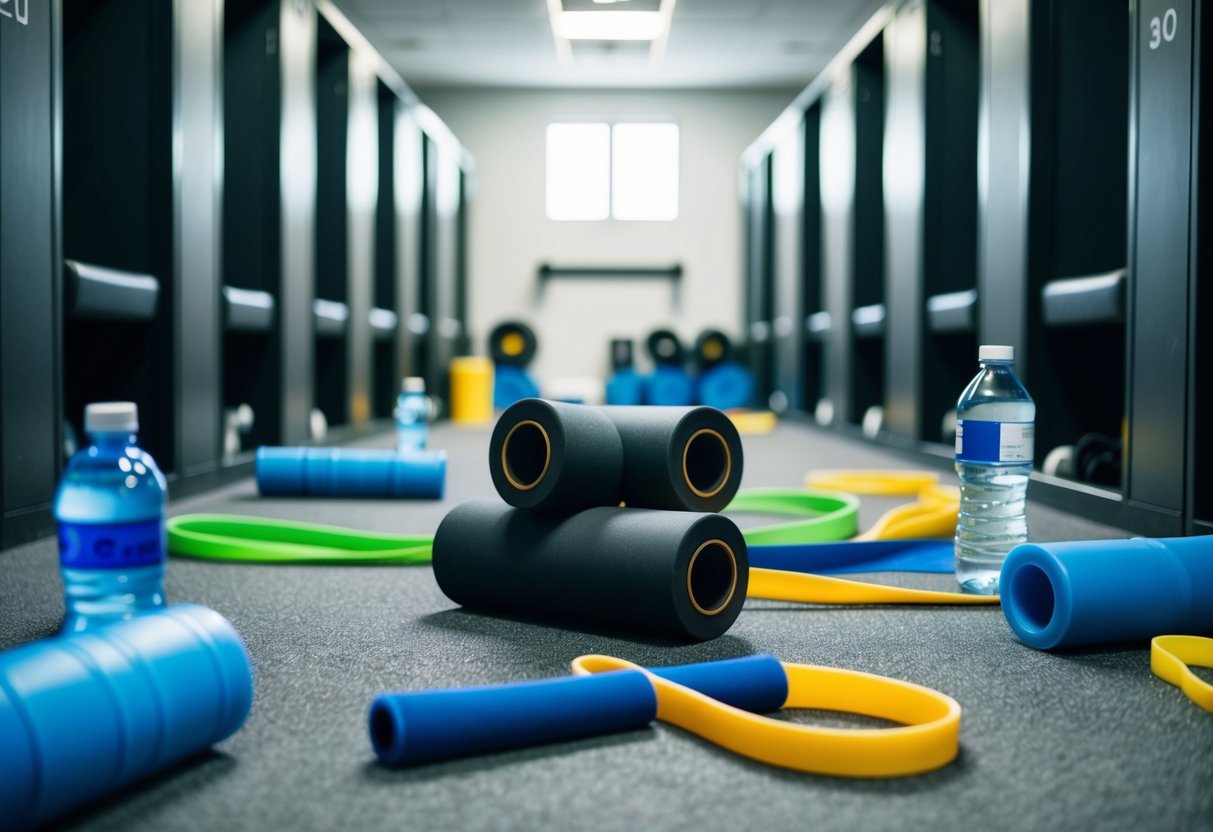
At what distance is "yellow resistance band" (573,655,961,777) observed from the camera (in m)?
0.91

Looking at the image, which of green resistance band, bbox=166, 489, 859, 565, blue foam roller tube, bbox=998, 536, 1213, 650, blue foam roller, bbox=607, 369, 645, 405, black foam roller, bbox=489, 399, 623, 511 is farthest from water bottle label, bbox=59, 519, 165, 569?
blue foam roller, bbox=607, 369, 645, 405

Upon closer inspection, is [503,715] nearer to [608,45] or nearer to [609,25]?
[609,25]

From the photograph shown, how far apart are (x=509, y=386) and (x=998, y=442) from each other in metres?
Result: 6.51

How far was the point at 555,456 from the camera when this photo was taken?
4.40 ft

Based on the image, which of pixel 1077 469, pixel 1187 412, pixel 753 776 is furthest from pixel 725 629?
pixel 1077 469

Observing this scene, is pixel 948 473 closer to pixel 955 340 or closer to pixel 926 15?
pixel 955 340

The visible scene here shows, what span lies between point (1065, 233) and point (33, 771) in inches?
108

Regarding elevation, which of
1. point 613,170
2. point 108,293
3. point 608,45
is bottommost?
point 108,293

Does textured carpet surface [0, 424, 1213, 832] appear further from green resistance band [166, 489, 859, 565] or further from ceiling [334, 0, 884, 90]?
ceiling [334, 0, 884, 90]

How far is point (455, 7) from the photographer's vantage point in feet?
22.4

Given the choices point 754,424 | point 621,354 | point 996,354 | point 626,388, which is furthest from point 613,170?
point 996,354

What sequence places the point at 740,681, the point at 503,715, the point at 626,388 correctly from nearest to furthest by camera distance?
the point at 503,715, the point at 740,681, the point at 626,388

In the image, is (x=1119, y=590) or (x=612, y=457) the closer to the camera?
(x=1119, y=590)

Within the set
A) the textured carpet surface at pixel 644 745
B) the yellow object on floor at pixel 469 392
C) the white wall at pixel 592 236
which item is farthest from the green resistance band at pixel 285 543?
the white wall at pixel 592 236
